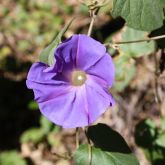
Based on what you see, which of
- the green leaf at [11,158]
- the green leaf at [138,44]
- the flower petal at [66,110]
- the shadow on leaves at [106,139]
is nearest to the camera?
the flower petal at [66,110]

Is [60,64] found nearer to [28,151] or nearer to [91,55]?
[91,55]

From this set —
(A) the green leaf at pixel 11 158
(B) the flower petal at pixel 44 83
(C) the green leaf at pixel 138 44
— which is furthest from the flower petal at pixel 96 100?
(A) the green leaf at pixel 11 158

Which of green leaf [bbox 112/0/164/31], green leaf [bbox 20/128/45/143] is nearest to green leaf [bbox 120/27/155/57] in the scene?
green leaf [bbox 112/0/164/31]

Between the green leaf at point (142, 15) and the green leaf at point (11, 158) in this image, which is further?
the green leaf at point (11, 158)

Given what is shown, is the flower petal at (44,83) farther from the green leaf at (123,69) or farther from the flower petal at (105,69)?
the green leaf at (123,69)

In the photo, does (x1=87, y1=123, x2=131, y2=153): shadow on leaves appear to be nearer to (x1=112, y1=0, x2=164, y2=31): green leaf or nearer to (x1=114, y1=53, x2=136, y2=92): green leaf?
(x1=112, y1=0, x2=164, y2=31): green leaf

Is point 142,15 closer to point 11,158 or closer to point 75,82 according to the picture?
point 75,82
